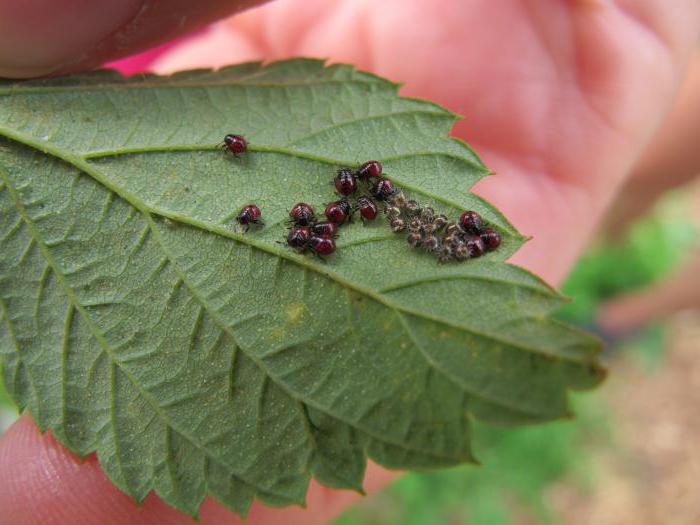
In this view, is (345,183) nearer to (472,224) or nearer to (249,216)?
(249,216)

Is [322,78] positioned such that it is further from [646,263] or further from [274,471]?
[646,263]

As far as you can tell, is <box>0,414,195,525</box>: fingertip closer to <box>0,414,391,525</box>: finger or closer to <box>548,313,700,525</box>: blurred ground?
<box>0,414,391,525</box>: finger

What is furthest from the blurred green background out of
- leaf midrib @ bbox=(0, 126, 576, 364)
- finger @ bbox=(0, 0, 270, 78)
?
finger @ bbox=(0, 0, 270, 78)

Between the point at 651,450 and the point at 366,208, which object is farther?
the point at 651,450

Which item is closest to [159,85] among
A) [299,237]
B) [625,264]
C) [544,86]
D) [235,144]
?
[235,144]

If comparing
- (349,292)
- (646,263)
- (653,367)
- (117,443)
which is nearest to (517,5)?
(349,292)
